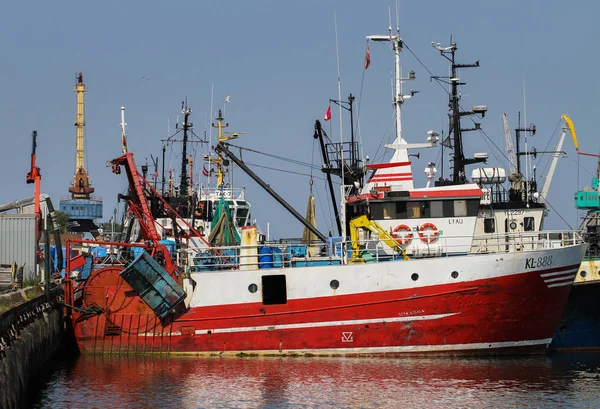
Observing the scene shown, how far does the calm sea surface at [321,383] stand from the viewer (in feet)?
75.9

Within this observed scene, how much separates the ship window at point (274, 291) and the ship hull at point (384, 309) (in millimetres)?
79

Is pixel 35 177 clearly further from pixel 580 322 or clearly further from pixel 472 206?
pixel 580 322

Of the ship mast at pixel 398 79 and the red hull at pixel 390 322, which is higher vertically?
the ship mast at pixel 398 79

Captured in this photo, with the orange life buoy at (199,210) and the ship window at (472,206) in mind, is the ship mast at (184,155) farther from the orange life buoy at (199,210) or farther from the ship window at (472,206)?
the ship window at (472,206)

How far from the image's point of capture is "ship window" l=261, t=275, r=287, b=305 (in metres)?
30.3

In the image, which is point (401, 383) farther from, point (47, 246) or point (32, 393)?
point (47, 246)

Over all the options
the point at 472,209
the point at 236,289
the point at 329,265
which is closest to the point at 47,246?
the point at 236,289

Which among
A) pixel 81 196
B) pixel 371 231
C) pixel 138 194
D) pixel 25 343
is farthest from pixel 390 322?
pixel 81 196

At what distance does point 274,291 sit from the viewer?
30500mm

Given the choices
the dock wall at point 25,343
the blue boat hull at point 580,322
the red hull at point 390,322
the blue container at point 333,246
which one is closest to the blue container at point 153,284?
the red hull at point 390,322

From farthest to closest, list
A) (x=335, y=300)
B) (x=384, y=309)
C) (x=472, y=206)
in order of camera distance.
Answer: (x=472, y=206) → (x=335, y=300) → (x=384, y=309)

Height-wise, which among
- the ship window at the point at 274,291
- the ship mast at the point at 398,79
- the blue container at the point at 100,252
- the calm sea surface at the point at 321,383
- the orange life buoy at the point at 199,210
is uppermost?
the ship mast at the point at 398,79

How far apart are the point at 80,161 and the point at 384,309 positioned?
8290 centimetres

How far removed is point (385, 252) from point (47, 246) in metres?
11.8
